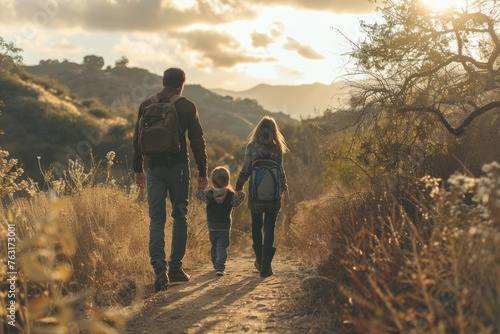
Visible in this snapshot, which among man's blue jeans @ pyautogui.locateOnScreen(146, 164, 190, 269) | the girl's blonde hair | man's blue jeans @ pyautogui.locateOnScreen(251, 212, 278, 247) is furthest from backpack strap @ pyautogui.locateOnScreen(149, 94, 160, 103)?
man's blue jeans @ pyautogui.locateOnScreen(251, 212, 278, 247)

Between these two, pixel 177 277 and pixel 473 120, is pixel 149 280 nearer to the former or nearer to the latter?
pixel 177 277

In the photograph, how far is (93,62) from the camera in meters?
81.4

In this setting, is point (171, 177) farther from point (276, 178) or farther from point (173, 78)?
point (276, 178)

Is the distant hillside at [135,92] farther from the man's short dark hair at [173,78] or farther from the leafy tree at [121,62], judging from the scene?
the man's short dark hair at [173,78]

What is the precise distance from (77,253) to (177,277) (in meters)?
1.18

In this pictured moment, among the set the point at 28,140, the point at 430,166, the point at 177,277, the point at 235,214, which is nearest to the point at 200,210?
the point at 235,214

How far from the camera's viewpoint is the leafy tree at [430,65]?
7.56m

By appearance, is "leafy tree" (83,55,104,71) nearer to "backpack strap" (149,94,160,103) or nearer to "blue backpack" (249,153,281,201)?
"blue backpack" (249,153,281,201)

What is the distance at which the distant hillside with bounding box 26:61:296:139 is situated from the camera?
217 feet

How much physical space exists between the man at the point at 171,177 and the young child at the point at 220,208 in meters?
1.02

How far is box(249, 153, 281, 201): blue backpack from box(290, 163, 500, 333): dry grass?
2.54 ft

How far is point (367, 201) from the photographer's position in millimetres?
6820

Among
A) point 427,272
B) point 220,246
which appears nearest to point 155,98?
point 220,246

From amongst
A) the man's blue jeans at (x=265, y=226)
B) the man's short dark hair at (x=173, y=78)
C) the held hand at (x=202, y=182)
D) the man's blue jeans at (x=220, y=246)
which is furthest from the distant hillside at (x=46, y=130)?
the held hand at (x=202, y=182)
